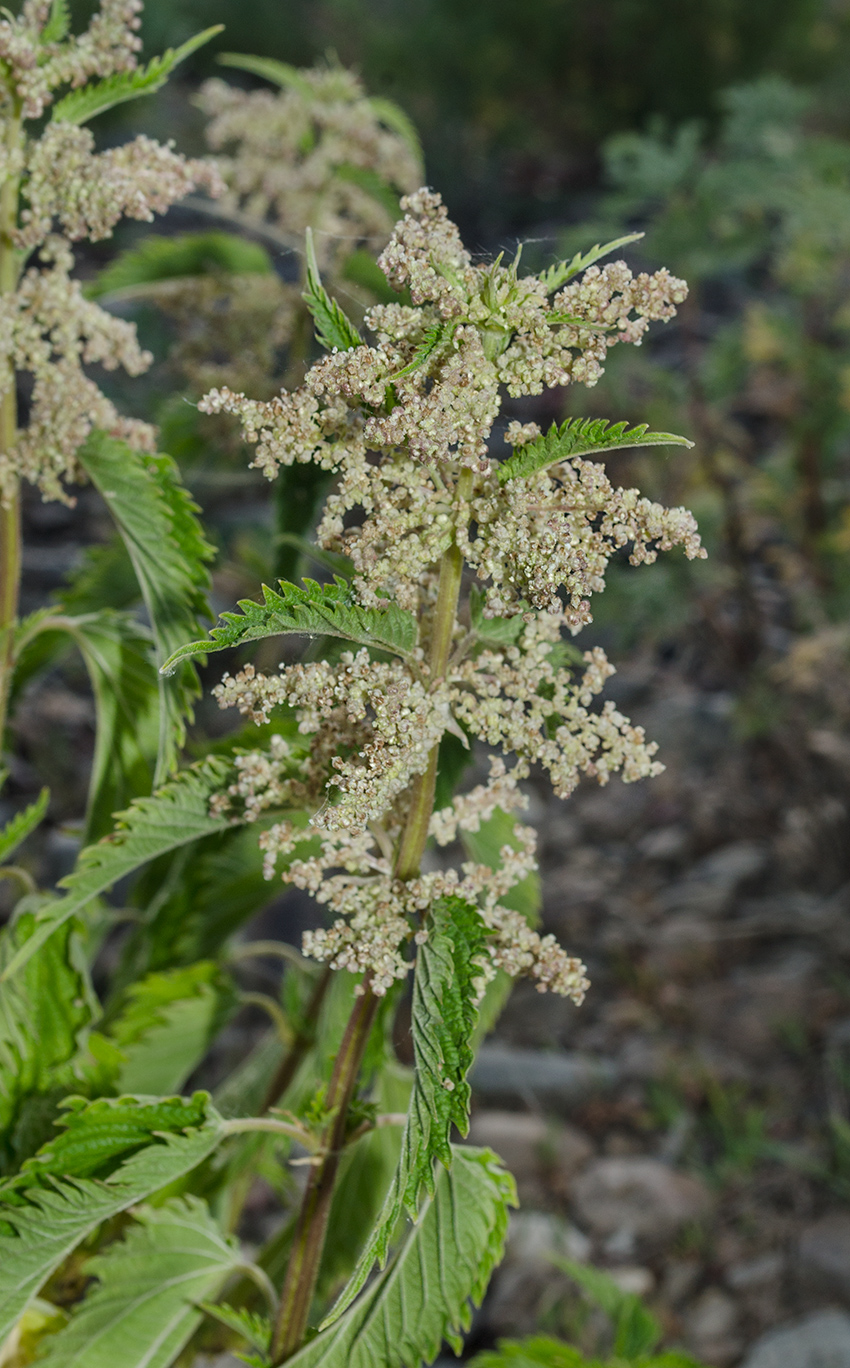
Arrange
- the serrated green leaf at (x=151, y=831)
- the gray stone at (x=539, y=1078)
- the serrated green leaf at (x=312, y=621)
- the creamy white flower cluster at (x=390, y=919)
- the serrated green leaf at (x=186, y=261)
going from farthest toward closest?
1. the gray stone at (x=539, y=1078)
2. the serrated green leaf at (x=186, y=261)
3. the serrated green leaf at (x=151, y=831)
4. the creamy white flower cluster at (x=390, y=919)
5. the serrated green leaf at (x=312, y=621)

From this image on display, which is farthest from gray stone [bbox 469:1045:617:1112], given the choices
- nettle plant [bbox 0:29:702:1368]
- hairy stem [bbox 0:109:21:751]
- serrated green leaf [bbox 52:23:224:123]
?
serrated green leaf [bbox 52:23:224:123]

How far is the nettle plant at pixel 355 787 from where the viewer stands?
73 centimetres

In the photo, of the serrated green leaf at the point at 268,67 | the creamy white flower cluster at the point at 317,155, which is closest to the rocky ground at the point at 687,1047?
the creamy white flower cluster at the point at 317,155

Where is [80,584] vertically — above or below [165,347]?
below

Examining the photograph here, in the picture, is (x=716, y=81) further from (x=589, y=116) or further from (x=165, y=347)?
(x=165, y=347)

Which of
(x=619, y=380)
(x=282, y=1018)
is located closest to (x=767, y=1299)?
(x=282, y=1018)

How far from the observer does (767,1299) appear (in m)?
1.96

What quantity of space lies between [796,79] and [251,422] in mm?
6273

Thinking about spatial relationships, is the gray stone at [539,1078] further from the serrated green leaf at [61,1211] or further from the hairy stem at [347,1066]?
the serrated green leaf at [61,1211]

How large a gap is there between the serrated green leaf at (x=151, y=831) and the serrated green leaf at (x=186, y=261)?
0.87 metres

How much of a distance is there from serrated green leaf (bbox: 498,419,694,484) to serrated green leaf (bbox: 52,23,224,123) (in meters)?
0.49

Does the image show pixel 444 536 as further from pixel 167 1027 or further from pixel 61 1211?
pixel 167 1027

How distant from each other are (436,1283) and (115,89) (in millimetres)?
1000

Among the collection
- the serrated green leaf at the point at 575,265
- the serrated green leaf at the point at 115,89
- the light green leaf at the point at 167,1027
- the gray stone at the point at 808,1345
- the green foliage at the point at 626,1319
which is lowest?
the gray stone at the point at 808,1345
